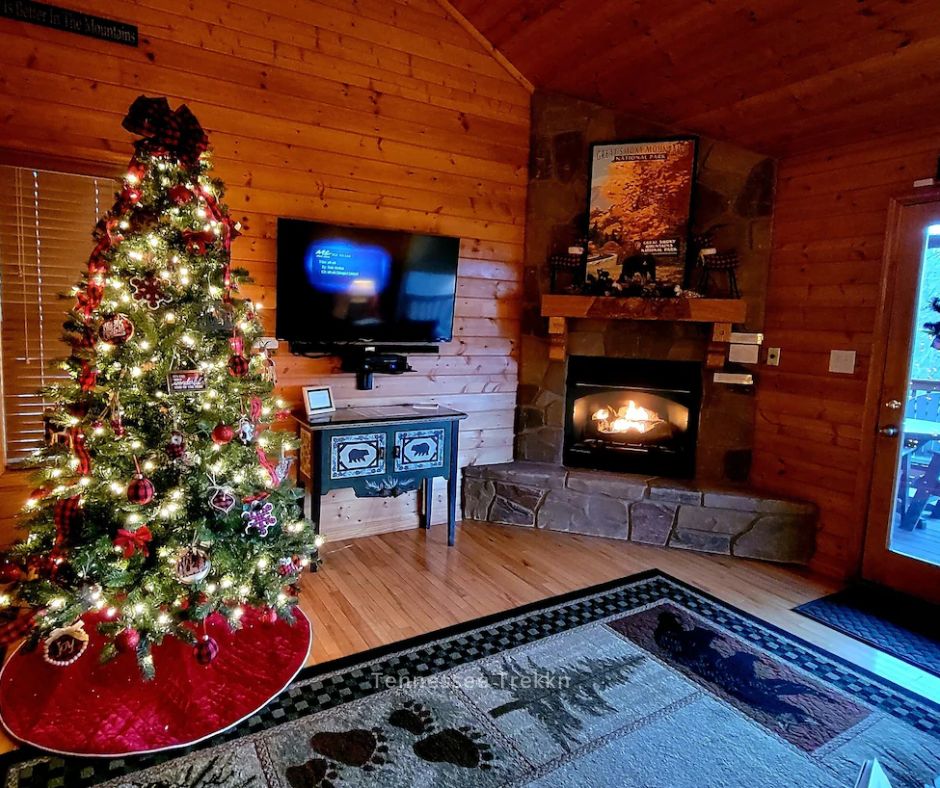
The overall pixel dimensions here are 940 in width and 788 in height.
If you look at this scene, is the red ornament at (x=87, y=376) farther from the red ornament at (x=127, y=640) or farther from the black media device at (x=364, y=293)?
the black media device at (x=364, y=293)

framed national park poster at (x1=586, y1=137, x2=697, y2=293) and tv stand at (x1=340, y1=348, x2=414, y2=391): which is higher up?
framed national park poster at (x1=586, y1=137, x2=697, y2=293)

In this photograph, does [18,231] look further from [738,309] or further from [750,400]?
[750,400]

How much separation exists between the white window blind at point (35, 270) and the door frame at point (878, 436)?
3.92m

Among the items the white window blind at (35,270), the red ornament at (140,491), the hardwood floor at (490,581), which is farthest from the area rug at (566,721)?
the white window blind at (35,270)

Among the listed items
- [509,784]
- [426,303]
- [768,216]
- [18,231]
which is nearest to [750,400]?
[768,216]

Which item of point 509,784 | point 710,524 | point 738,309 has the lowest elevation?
point 509,784

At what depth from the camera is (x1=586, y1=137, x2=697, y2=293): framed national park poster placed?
366cm

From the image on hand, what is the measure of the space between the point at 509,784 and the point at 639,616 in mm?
1233

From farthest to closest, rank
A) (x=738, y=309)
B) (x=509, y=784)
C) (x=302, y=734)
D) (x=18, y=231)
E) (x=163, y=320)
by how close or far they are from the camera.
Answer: (x=738, y=309) → (x=18, y=231) → (x=163, y=320) → (x=302, y=734) → (x=509, y=784)

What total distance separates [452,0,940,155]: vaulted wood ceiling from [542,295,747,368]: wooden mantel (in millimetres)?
975

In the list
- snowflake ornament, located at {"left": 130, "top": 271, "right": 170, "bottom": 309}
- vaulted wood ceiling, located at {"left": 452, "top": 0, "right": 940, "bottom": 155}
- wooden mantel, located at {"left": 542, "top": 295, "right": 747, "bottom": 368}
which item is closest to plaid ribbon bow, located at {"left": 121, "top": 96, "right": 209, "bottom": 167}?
snowflake ornament, located at {"left": 130, "top": 271, "right": 170, "bottom": 309}

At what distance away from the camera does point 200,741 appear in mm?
1885

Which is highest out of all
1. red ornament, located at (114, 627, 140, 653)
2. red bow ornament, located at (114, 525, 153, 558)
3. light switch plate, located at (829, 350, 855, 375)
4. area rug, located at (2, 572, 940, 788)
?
light switch plate, located at (829, 350, 855, 375)

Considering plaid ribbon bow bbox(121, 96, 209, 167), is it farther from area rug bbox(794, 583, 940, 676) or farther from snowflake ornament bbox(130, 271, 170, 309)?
area rug bbox(794, 583, 940, 676)
